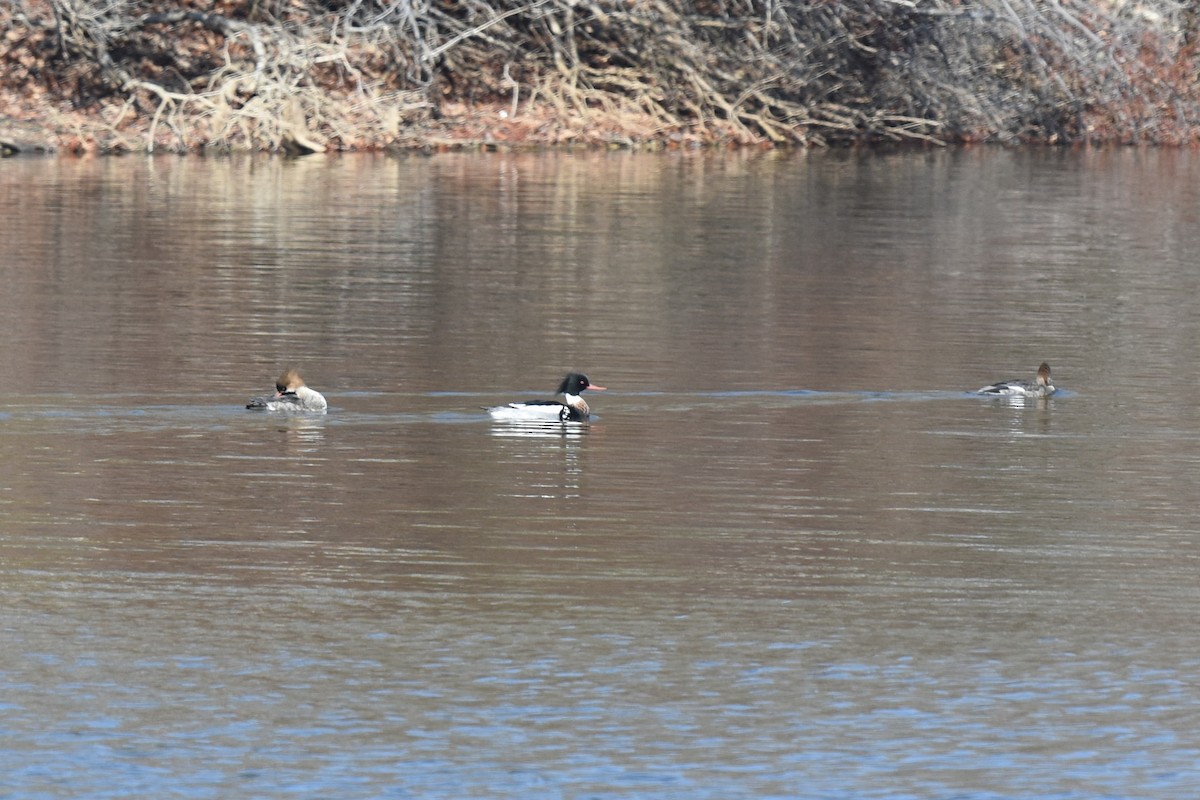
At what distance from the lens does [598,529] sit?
11547 mm

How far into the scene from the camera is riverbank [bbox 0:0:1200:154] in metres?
40.5

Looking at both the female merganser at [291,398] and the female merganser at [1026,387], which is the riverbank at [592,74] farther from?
the female merganser at [1026,387]

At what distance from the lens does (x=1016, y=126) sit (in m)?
46.6

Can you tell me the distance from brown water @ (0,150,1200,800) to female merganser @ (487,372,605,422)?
0.14 metres

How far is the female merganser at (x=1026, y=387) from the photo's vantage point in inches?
621

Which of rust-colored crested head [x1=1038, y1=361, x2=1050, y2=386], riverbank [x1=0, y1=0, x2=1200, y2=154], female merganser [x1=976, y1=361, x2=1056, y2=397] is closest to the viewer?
female merganser [x1=976, y1=361, x2=1056, y2=397]

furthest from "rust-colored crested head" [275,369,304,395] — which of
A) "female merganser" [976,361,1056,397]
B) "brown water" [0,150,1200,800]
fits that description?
"female merganser" [976,361,1056,397]

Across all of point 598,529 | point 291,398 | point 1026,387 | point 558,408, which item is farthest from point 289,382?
point 1026,387

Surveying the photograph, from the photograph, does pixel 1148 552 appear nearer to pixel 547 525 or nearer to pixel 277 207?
pixel 547 525

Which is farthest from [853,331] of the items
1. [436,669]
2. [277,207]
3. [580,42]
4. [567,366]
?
[580,42]

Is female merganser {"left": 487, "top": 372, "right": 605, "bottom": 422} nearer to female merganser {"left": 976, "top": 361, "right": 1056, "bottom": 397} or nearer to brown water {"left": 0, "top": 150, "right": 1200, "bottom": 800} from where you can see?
brown water {"left": 0, "top": 150, "right": 1200, "bottom": 800}

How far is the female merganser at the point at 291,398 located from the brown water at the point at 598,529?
0.11m

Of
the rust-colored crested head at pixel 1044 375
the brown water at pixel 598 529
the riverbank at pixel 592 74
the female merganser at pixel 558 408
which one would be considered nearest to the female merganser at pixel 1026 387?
the rust-colored crested head at pixel 1044 375

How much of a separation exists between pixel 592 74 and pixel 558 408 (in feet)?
98.8
